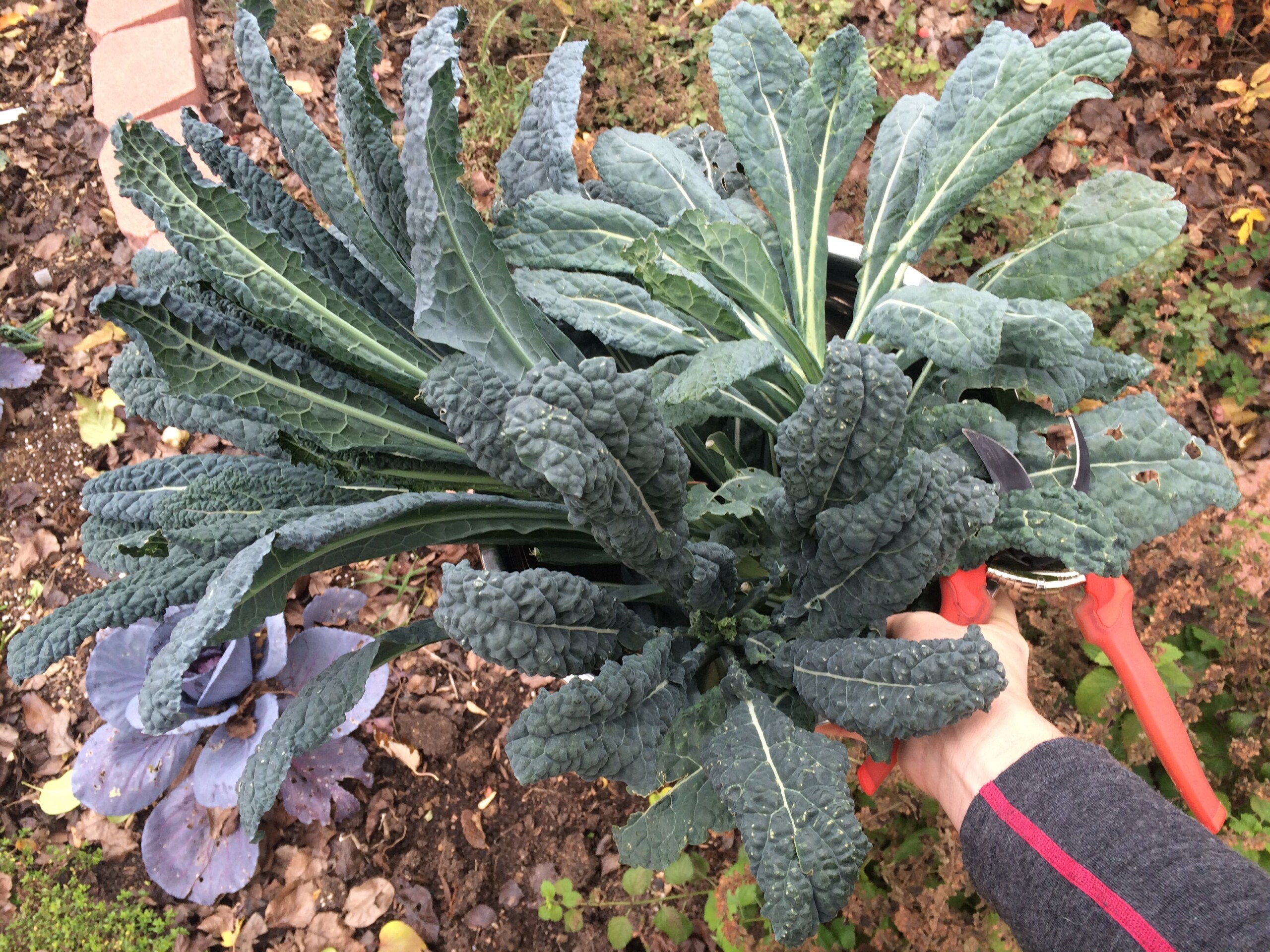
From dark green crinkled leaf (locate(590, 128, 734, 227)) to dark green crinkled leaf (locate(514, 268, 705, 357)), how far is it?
14 centimetres

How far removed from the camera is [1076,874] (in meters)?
0.83

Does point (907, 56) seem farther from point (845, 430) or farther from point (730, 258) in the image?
point (845, 430)

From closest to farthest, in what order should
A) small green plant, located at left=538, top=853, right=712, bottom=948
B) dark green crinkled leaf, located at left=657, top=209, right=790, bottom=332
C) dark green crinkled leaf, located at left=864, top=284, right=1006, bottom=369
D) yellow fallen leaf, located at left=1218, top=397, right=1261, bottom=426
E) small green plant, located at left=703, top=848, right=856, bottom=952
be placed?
dark green crinkled leaf, located at left=864, top=284, right=1006, bottom=369, dark green crinkled leaf, located at left=657, top=209, right=790, bottom=332, small green plant, located at left=703, top=848, right=856, bottom=952, small green plant, located at left=538, top=853, right=712, bottom=948, yellow fallen leaf, located at left=1218, top=397, right=1261, bottom=426

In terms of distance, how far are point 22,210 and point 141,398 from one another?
5.26ft

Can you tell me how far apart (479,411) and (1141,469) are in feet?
2.70

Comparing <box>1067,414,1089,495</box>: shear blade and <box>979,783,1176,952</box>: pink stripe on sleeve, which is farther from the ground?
<box>1067,414,1089,495</box>: shear blade

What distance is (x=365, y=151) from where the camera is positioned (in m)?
1.00

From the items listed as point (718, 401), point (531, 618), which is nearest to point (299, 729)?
point (531, 618)

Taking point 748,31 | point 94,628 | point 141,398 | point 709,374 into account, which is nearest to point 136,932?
point 94,628

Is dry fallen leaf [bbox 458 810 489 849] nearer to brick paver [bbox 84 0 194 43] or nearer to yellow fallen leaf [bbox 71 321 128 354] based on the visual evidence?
yellow fallen leaf [bbox 71 321 128 354]

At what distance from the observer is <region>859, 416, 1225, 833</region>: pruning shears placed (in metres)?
1.06

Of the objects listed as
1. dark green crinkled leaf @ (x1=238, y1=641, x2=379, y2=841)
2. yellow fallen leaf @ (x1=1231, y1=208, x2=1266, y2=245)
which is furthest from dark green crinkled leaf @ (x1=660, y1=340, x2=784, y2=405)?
yellow fallen leaf @ (x1=1231, y1=208, x2=1266, y2=245)

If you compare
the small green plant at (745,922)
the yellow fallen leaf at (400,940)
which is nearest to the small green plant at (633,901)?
the small green plant at (745,922)

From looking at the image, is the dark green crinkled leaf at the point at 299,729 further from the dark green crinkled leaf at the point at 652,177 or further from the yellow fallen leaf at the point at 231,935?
the yellow fallen leaf at the point at 231,935
